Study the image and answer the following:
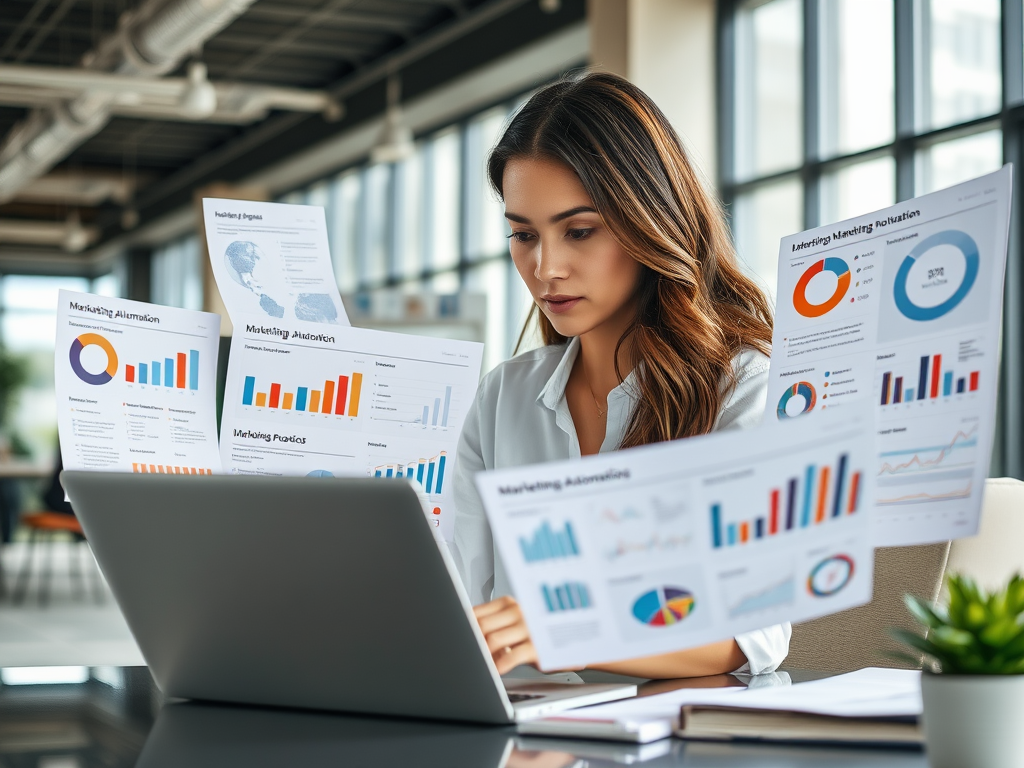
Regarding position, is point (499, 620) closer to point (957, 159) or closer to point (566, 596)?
point (566, 596)

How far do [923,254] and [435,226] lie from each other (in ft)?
29.9

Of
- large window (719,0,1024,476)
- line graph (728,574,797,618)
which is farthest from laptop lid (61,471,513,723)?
large window (719,0,1024,476)

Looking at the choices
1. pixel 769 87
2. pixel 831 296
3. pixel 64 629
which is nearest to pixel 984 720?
pixel 831 296

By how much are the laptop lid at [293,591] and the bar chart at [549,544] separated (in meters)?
0.12

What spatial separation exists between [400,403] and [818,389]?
389 millimetres

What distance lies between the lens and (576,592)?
672 mm

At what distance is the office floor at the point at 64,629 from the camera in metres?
5.64

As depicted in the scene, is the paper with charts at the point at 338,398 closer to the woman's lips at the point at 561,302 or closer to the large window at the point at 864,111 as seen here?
the woman's lips at the point at 561,302

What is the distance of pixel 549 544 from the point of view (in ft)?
2.17

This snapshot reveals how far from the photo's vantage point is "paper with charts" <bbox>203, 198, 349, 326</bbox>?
1118 mm

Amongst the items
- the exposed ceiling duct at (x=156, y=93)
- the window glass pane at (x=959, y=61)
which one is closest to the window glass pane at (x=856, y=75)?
the window glass pane at (x=959, y=61)

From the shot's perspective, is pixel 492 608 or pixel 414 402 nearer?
pixel 492 608

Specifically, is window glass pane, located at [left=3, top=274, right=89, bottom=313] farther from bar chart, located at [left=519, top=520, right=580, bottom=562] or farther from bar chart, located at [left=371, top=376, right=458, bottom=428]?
bar chart, located at [left=519, top=520, right=580, bottom=562]

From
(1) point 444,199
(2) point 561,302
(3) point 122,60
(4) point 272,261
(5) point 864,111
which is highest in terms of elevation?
(1) point 444,199
